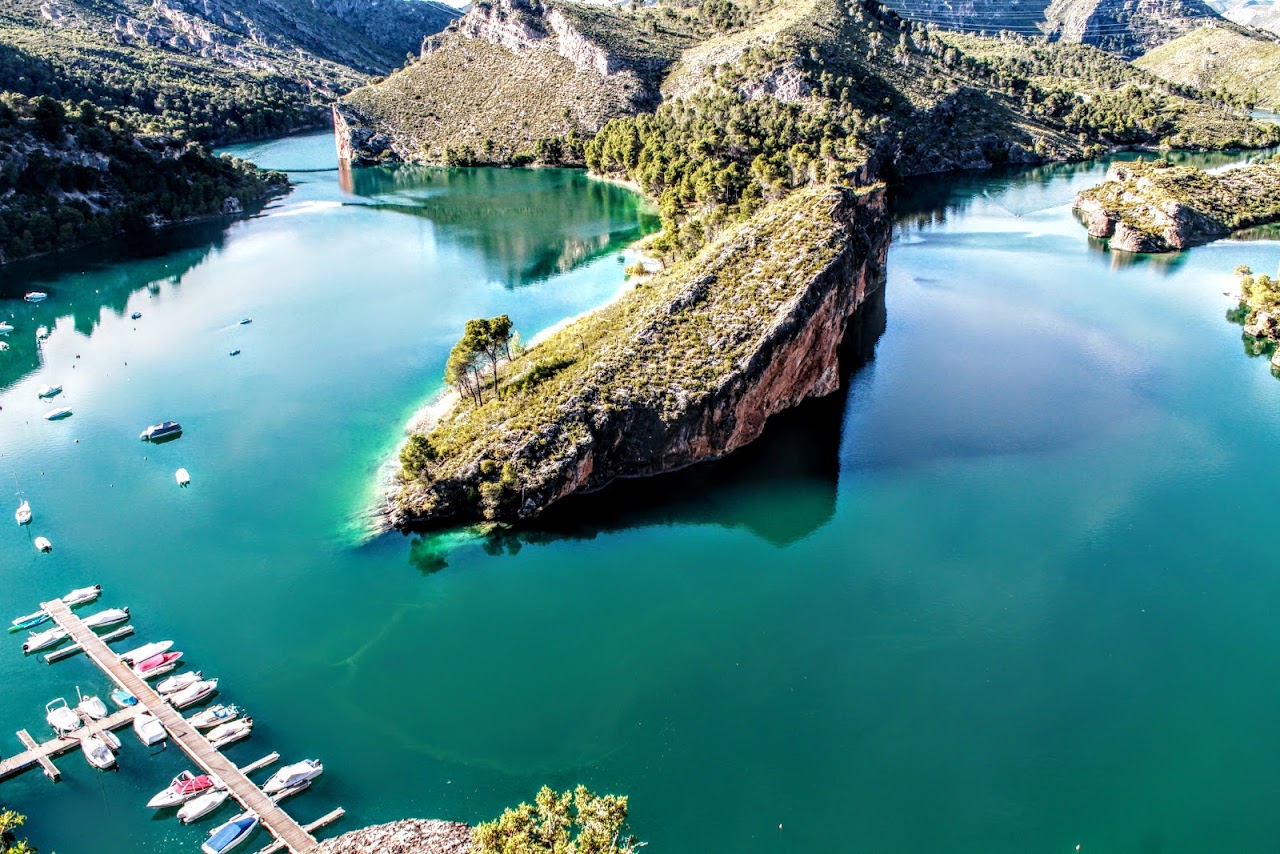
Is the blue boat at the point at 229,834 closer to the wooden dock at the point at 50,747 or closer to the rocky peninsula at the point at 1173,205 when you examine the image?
the wooden dock at the point at 50,747

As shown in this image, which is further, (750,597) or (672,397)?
(672,397)

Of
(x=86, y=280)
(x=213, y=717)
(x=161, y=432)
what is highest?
(x=86, y=280)

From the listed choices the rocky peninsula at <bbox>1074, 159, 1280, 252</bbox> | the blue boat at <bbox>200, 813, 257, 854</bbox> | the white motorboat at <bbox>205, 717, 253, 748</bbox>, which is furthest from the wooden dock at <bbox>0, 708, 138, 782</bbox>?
the rocky peninsula at <bbox>1074, 159, 1280, 252</bbox>

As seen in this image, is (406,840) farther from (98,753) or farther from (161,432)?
(161,432)

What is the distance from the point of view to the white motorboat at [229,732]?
152 ft

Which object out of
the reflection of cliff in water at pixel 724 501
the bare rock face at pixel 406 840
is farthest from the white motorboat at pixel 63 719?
the reflection of cliff in water at pixel 724 501

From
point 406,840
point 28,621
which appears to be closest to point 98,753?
point 28,621

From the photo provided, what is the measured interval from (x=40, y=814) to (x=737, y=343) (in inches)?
2190

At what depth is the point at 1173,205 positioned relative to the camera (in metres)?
137

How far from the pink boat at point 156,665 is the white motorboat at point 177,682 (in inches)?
27.7

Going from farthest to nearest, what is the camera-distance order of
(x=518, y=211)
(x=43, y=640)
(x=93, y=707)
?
(x=518, y=211) < (x=43, y=640) < (x=93, y=707)

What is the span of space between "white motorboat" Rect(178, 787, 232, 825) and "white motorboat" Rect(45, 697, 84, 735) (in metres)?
9.50

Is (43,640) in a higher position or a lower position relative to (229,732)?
higher

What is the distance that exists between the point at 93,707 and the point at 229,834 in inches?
535
